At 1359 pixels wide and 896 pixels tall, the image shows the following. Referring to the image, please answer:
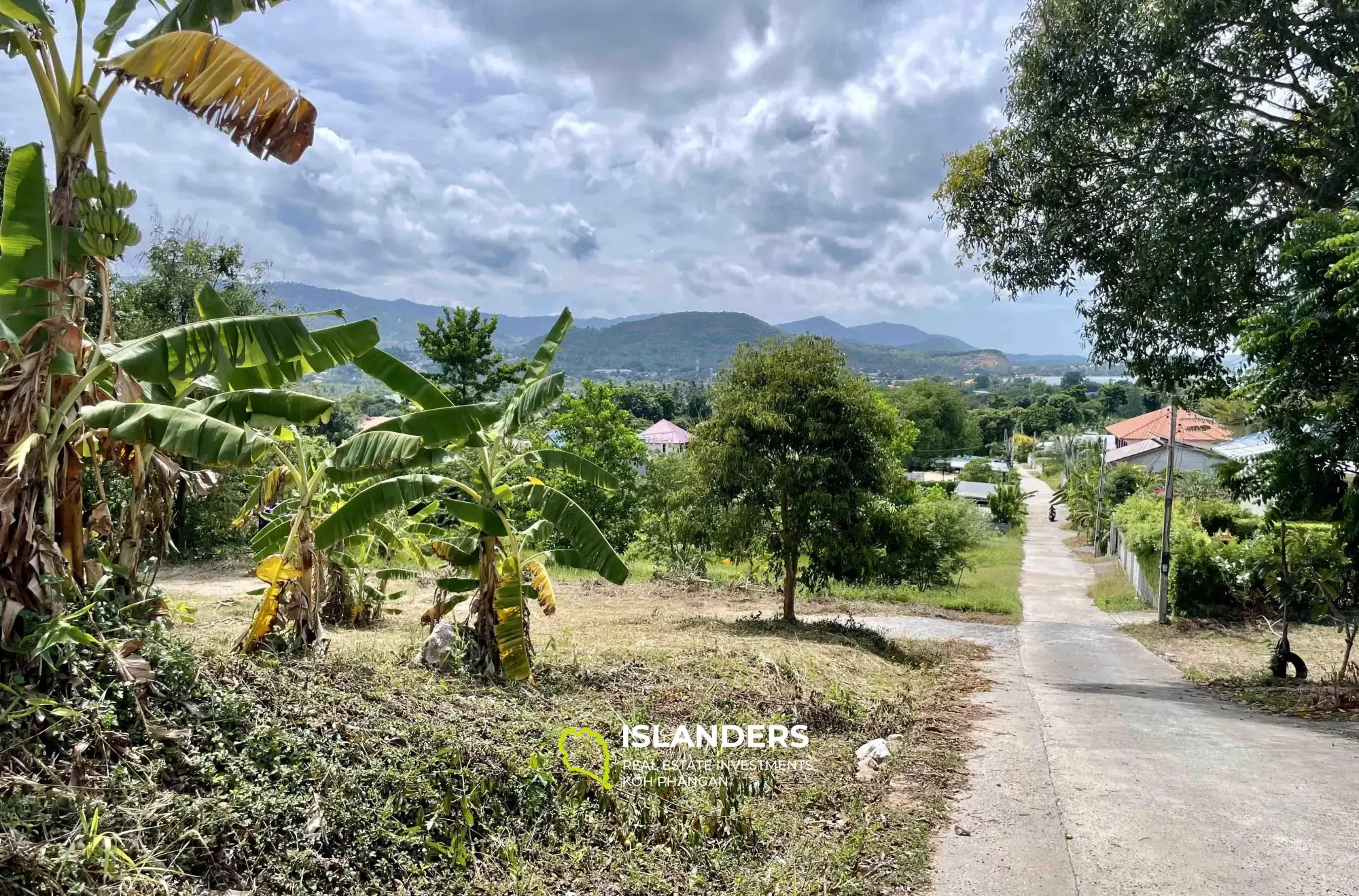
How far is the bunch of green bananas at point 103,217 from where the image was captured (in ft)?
15.0

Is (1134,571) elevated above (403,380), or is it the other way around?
(403,380)

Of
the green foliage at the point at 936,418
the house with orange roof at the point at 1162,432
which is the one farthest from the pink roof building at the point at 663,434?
the house with orange roof at the point at 1162,432

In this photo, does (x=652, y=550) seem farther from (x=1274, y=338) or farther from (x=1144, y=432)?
(x=1144, y=432)

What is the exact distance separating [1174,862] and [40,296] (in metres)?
7.50

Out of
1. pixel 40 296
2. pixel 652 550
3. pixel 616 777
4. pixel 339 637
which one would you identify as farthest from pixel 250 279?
pixel 616 777

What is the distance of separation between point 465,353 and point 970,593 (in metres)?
24.6

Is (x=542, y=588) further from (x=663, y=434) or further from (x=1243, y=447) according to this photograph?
(x=663, y=434)

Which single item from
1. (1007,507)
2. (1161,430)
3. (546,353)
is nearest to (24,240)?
(546,353)

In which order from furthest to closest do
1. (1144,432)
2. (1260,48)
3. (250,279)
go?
(1144,432), (250,279), (1260,48)

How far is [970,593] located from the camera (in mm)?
23328

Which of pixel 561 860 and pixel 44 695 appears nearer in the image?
pixel 44 695

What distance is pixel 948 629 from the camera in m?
16.5

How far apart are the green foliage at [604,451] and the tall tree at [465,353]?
955 cm


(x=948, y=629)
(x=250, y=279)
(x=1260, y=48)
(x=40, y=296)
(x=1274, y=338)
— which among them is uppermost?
(x=1260, y=48)
